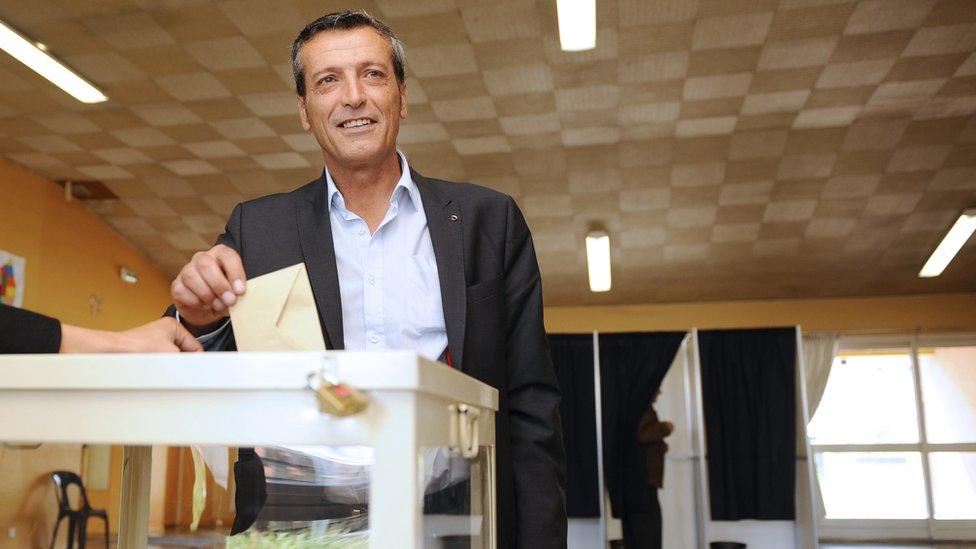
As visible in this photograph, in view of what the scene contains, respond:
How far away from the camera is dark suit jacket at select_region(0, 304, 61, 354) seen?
0.61m

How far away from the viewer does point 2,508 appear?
0.61 metres

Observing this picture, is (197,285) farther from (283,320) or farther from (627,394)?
(627,394)

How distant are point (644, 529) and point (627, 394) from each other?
1.12 meters

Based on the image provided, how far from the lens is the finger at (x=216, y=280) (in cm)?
71

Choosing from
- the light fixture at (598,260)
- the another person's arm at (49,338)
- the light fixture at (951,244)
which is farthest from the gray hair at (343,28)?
the light fixture at (951,244)

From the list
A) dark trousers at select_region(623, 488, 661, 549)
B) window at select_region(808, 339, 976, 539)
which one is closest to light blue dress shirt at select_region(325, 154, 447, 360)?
dark trousers at select_region(623, 488, 661, 549)

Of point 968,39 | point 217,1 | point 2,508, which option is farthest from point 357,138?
point 968,39

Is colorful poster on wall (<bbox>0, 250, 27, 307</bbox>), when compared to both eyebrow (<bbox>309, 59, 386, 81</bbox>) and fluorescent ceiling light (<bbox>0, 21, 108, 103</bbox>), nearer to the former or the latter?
fluorescent ceiling light (<bbox>0, 21, 108, 103</bbox>)

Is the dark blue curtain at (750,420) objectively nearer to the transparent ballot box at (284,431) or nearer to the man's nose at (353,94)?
the man's nose at (353,94)

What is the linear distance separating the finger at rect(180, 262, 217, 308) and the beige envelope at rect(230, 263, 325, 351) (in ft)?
0.23

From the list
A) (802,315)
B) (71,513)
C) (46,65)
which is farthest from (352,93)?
(802,315)

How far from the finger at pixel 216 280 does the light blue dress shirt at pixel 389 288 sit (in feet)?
0.98

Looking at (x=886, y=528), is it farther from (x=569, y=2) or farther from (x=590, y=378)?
(x=569, y=2)

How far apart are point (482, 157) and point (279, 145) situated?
164 cm
